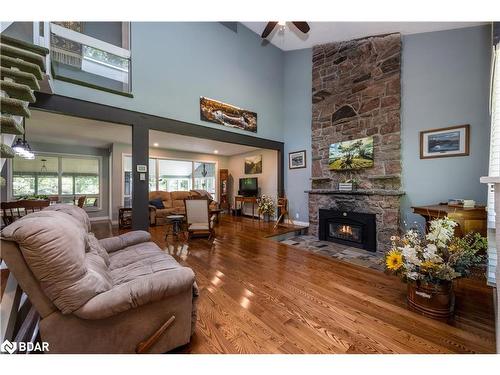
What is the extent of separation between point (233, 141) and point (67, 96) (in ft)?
9.55

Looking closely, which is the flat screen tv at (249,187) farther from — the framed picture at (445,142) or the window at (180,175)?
the framed picture at (445,142)

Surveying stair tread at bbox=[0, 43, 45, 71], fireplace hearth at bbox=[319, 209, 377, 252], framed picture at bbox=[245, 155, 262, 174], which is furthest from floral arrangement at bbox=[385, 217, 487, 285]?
framed picture at bbox=[245, 155, 262, 174]

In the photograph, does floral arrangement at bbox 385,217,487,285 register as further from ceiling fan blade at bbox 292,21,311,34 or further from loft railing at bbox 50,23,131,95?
loft railing at bbox 50,23,131,95

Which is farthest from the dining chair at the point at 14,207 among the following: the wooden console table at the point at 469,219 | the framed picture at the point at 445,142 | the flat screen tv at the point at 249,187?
the framed picture at the point at 445,142

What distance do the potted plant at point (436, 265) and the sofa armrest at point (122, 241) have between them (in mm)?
2546

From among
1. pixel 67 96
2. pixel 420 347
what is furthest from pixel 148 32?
pixel 420 347

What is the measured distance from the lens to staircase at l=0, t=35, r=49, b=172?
1.37 m

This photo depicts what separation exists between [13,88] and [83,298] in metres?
1.70

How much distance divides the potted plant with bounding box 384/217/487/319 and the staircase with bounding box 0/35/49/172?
312 centimetres

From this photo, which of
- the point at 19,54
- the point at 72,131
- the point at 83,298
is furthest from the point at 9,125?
the point at 72,131

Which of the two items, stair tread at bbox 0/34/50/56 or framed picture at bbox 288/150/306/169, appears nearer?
stair tread at bbox 0/34/50/56

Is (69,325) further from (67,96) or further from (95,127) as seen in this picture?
(95,127)

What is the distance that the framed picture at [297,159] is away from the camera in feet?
17.0
